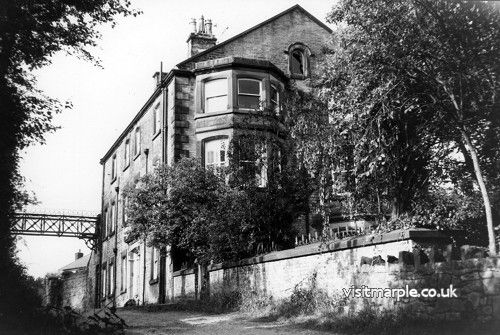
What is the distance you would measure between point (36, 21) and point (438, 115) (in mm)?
8148

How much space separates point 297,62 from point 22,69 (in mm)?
18656

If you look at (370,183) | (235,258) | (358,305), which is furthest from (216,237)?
(358,305)

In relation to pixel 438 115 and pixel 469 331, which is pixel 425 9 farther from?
pixel 469 331

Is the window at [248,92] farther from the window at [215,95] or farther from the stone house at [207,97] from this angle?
the window at [215,95]

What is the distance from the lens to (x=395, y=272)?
28.8ft

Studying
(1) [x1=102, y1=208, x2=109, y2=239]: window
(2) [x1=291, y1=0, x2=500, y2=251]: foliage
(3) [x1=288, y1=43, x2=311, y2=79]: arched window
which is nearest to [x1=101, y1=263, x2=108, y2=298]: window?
(1) [x1=102, y1=208, x2=109, y2=239]: window

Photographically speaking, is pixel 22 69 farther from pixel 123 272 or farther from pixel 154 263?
pixel 123 272

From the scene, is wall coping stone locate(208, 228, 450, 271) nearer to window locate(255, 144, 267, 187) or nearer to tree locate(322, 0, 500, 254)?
tree locate(322, 0, 500, 254)

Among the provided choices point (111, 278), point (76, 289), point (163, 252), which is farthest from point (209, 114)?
point (76, 289)

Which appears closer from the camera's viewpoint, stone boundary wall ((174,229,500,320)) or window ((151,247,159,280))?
stone boundary wall ((174,229,500,320))

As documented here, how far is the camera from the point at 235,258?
50.7 ft

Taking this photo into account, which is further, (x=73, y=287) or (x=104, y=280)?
(x=73, y=287)

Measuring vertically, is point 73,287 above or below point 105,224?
below

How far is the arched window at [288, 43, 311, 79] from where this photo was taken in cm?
2559
